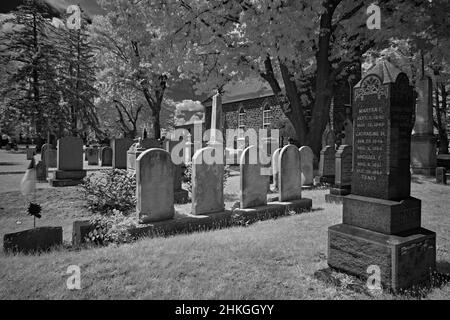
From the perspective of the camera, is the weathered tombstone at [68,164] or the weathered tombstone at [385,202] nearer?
the weathered tombstone at [385,202]

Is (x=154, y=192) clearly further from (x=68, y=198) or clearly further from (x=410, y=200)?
(x=68, y=198)

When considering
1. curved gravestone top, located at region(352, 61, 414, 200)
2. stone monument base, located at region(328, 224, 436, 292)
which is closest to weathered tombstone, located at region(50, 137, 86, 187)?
stone monument base, located at region(328, 224, 436, 292)

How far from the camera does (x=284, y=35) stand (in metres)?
10.2

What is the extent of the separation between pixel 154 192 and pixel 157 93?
2295cm

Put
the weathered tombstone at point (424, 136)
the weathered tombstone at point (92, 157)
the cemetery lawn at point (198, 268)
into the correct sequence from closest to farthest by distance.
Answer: the cemetery lawn at point (198, 268)
the weathered tombstone at point (424, 136)
the weathered tombstone at point (92, 157)

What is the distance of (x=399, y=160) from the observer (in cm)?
372

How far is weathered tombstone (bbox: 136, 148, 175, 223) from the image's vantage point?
218 inches

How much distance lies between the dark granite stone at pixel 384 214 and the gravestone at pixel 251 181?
10.2ft

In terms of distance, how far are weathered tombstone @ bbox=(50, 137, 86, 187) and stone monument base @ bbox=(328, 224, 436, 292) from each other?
421 inches

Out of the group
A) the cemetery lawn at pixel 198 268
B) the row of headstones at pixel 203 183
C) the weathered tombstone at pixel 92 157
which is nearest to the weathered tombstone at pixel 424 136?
the row of headstones at pixel 203 183

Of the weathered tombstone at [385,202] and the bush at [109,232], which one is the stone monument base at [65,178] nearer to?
the bush at [109,232]

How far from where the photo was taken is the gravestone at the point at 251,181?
6.90m

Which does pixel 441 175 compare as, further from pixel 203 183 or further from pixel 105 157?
pixel 105 157
